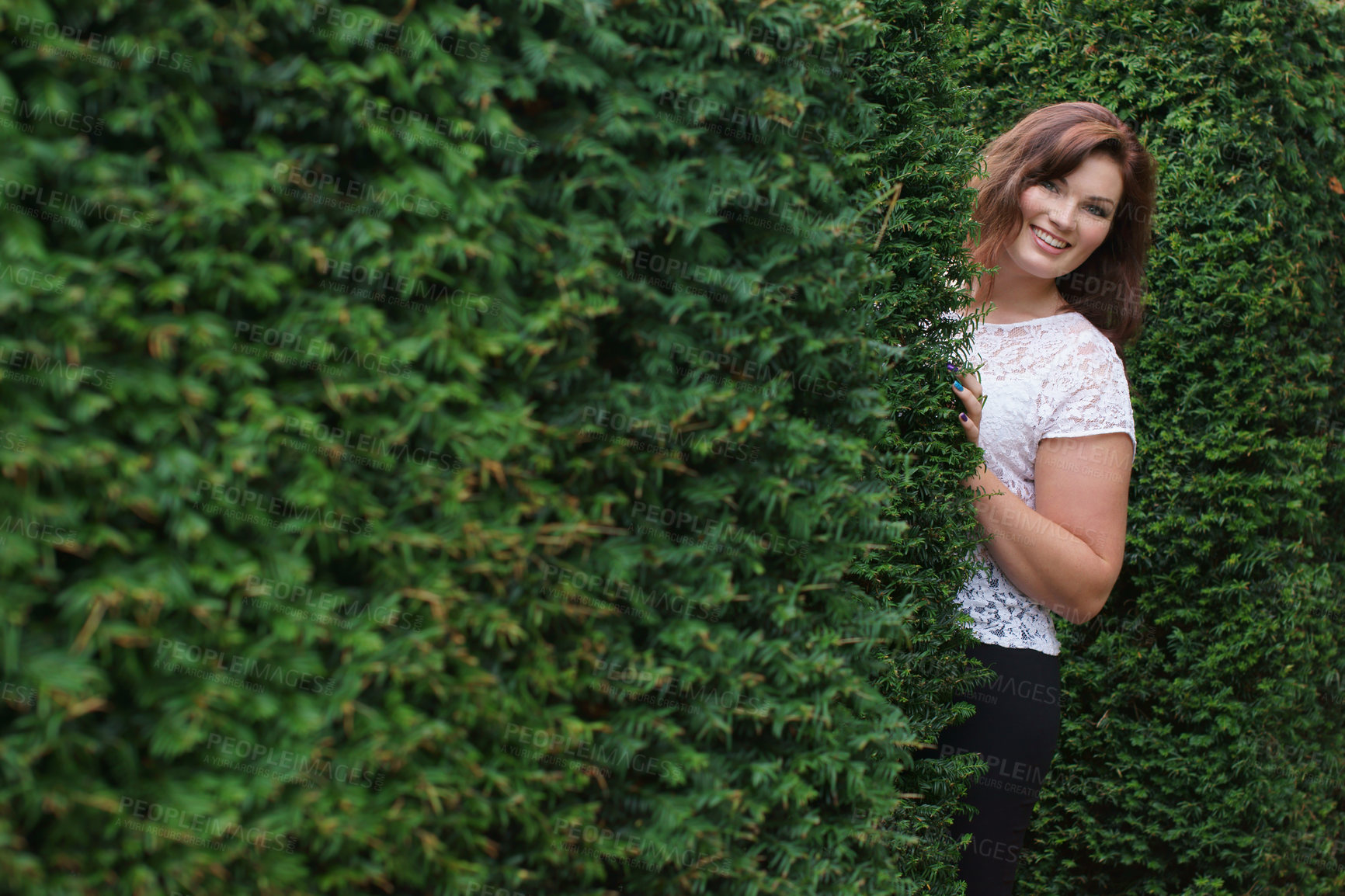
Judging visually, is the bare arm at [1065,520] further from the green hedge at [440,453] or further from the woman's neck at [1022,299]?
the green hedge at [440,453]

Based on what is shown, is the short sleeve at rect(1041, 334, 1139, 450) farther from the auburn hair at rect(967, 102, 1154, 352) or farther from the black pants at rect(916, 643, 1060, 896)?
the black pants at rect(916, 643, 1060, 896)

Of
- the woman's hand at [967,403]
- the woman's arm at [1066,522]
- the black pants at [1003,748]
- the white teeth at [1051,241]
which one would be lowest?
the black pants at [1003,748]

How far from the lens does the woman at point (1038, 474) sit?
2.87 meters

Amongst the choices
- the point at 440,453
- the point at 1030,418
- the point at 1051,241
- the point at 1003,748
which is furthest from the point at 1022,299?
the point at 440,453

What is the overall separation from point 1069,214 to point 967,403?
0.92 m

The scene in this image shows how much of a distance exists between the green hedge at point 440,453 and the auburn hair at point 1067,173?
1.49m

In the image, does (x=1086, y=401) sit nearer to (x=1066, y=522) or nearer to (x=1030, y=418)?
(x=1030, y=418)

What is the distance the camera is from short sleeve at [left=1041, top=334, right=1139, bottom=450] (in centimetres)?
293

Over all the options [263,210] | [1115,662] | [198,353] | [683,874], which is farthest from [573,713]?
Answer: [1115,662]

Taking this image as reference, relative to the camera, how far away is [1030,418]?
9.77 feet

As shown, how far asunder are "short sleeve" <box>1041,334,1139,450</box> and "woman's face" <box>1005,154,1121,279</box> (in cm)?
38

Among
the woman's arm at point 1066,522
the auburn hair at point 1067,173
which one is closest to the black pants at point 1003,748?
the woman's arm at point 1066,522

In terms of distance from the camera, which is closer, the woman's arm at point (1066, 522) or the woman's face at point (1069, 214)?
the woman's arm at point (1066, 522)

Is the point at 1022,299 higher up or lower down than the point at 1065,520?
higher up
